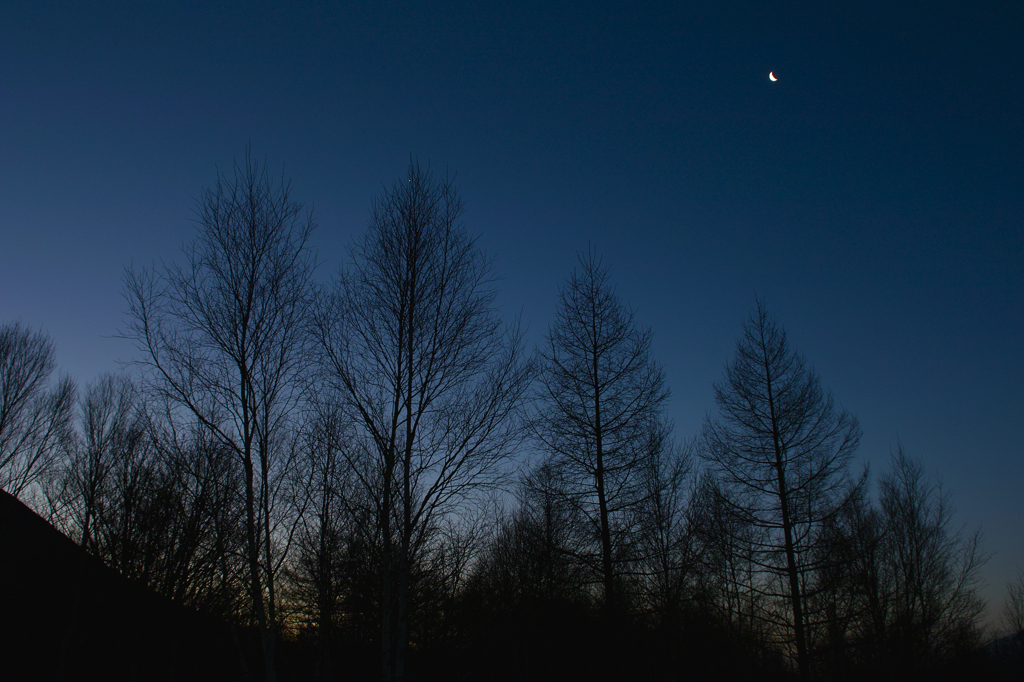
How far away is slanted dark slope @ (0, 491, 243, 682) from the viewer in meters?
12.8

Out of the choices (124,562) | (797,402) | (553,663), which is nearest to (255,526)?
(124,562)

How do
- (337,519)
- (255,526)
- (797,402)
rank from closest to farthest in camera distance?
(255,526)
(337,519)
(797,402)

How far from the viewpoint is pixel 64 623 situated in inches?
550

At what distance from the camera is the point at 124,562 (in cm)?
828

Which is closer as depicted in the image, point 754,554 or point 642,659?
point 754,554

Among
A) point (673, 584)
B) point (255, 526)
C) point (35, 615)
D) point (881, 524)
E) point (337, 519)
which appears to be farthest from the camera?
point (881, 524)

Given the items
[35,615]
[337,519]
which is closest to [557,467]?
[337,519]

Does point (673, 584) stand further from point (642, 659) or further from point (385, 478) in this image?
point (385, 478)

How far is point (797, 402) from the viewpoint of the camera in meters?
12.2

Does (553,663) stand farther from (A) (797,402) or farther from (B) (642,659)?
(A) (797,402)

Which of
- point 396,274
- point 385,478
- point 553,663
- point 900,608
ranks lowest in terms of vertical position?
point 553,663

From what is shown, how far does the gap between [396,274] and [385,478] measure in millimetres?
2891

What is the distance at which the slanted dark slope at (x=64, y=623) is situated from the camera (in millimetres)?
12758

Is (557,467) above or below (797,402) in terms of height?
below
